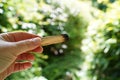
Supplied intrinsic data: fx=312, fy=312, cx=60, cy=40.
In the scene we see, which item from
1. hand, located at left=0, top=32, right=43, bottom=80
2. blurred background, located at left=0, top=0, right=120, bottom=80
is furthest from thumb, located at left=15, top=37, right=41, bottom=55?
blurred background, located at left=0, top=0, right=120, bottom=80

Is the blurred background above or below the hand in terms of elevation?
above

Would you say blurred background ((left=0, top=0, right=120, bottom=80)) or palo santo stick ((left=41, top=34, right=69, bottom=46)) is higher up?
blurred background ((left=0, top=0, right=120, bottom=80))

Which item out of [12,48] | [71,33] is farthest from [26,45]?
[71,33]

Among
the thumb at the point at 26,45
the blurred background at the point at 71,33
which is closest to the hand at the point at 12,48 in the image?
the thumb at the point at 26,45

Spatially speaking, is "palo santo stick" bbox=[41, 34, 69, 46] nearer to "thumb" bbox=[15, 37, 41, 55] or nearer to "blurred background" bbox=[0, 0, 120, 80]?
"thumb" bbox=[15, 37, 41, 55]

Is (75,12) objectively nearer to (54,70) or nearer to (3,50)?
(54,70)

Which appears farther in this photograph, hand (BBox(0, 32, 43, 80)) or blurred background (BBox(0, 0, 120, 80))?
blurred background (BBox(0, 0, 120, 80))

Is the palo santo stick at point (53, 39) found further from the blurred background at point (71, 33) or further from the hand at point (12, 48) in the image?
the blurred background at point (71, 33)

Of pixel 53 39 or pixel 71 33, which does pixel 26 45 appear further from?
pixel 71 33
